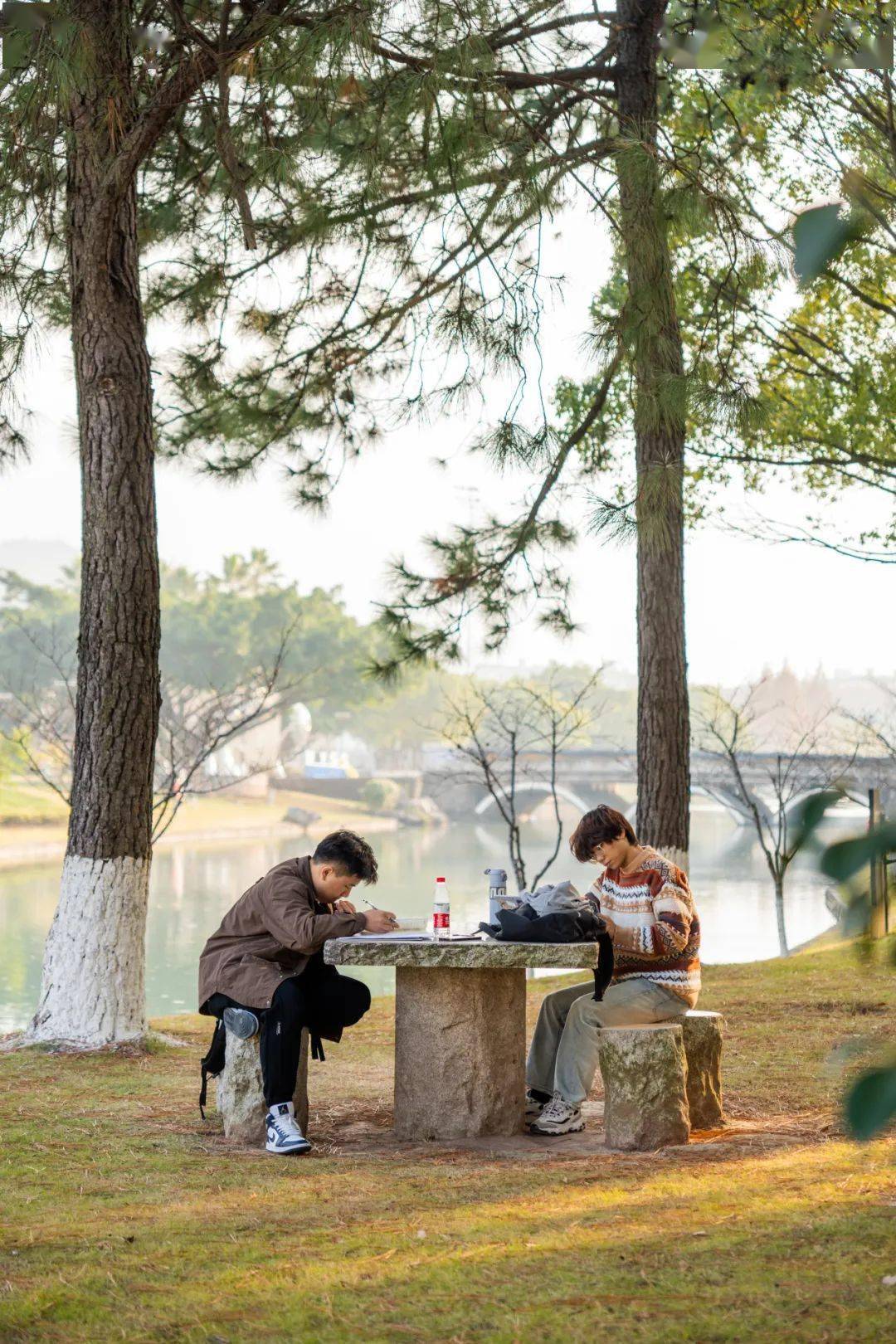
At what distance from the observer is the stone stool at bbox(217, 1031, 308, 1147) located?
3760 mm

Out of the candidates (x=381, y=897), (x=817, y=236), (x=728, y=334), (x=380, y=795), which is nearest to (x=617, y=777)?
(x=381, y=897)

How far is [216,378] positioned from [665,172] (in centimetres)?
293

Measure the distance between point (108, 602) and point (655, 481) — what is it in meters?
2.40

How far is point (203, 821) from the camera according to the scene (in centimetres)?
3888

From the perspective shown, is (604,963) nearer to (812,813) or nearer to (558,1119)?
(558,1119)

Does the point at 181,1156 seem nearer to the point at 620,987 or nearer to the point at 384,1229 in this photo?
the point at 384,1229

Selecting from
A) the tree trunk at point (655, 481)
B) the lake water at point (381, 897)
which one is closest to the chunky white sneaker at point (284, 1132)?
the tree trunk at point (655, 481)

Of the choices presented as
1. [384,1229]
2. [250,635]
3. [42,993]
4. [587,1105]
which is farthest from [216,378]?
[250,635]

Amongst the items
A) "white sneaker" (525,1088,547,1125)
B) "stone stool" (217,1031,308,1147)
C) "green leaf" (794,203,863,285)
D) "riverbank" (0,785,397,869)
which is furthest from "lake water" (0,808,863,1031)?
"green leaf" (794,203,863,285)

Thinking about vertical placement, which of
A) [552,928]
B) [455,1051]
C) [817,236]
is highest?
[817,236]

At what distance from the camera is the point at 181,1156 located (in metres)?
3.54

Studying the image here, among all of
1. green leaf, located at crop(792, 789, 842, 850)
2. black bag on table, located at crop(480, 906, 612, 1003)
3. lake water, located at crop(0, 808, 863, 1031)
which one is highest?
green leaf, located at crop(792, 789, 842, 850)

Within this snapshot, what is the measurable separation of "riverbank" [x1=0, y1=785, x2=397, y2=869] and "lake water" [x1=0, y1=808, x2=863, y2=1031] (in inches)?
36.0

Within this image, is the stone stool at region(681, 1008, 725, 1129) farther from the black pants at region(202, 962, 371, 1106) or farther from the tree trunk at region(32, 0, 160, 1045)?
the tree trunk at region(32, 0, 160, 1045)
